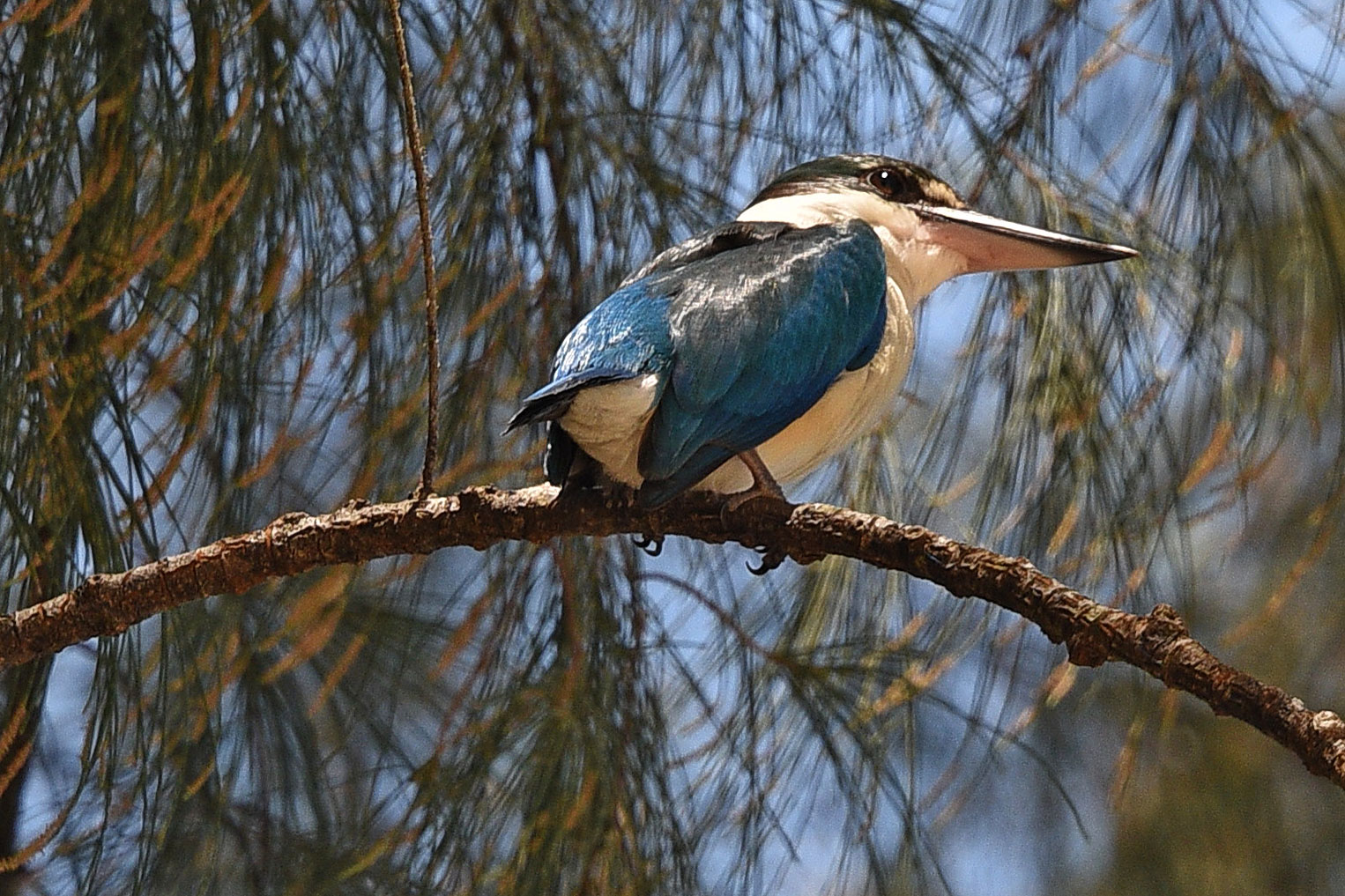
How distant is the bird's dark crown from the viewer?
1.53 m

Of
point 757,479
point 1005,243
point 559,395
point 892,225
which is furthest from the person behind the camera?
point 892,225

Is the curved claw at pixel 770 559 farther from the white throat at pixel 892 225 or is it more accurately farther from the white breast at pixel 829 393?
the white throat at pixel 892 225

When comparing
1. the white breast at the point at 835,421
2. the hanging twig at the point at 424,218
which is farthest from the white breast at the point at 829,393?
the hanging twig at the point at 424,218

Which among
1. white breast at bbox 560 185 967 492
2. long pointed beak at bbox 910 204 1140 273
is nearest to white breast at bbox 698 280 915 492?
white breast at bbox 560 185 967 492

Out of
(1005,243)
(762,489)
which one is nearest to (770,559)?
(762,489)

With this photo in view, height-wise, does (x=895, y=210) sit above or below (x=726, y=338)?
above

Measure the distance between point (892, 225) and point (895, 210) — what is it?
1cm

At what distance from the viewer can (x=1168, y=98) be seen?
4.81 feet

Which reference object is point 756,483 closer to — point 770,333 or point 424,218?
point 770,333

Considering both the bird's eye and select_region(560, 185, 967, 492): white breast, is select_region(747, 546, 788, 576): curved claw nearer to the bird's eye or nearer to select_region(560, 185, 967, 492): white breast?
select_region(560, 185, 967, 492): white breast

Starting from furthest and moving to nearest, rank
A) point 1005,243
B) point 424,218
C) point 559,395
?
point 1005,243, point 559,395, point 424,218

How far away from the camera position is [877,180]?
1.54m

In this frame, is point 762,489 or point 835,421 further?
point 835,421

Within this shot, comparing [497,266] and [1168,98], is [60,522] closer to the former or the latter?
[497,266]
